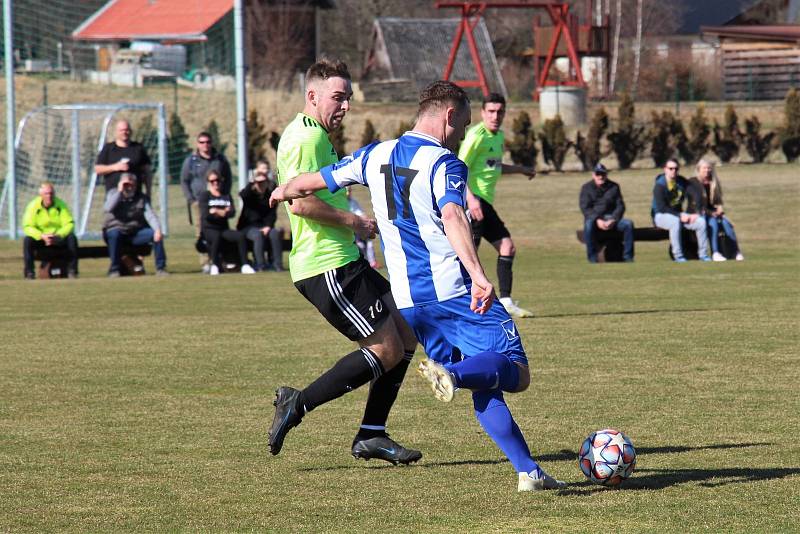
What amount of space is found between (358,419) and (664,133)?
35269 mm

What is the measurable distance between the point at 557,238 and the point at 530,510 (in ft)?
69.5

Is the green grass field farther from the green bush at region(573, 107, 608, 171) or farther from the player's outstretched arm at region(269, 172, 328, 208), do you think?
the green bush at region(573, 107, 608, 171)

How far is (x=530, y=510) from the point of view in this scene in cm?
551

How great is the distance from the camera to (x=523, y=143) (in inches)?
1599

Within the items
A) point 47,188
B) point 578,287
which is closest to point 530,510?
point 578,287

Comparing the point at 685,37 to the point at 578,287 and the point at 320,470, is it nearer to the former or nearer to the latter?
the point at 578,287

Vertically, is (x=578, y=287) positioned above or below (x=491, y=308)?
below

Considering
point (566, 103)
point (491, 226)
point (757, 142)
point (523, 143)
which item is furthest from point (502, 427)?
point (566, 103)

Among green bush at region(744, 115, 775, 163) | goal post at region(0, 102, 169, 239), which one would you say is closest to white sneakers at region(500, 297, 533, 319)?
goal post at region(0, 102, 169, 239)

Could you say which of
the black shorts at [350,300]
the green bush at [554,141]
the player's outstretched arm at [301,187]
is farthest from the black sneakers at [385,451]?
the green bush at [554,141]

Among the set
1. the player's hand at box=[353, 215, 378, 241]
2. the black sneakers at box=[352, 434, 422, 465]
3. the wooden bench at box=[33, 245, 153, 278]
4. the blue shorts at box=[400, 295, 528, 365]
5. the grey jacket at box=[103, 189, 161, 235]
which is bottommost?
the wooden bench at box=[33, 245, 153, 278]

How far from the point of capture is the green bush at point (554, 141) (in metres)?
41.3

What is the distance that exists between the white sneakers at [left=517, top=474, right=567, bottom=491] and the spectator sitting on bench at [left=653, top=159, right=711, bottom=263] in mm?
15221

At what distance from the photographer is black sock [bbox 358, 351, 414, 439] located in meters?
6.71
